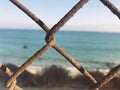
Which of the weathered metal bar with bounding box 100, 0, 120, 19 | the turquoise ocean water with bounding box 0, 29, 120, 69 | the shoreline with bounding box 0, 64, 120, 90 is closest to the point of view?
the weathered metal bar with bounding box 100, 0, 120, 19

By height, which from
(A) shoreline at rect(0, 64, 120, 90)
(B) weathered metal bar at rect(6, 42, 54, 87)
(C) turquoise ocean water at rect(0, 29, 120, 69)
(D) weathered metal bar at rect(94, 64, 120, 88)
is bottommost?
(C) turquoise ocean water at rect(0, 29, 120, 69)

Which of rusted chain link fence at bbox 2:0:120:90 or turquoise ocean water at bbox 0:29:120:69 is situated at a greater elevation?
rusted chain link fence at bbox 2:0:120:90

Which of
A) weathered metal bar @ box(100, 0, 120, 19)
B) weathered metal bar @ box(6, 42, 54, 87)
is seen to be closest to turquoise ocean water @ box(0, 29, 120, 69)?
weathered metal bar @ box(6, 42, 54, 87)

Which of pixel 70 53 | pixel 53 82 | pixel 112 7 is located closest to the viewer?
pixel 112 7

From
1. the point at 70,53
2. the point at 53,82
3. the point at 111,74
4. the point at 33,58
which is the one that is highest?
the point at 33,58

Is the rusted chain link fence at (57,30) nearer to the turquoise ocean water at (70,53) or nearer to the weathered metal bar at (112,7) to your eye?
the weathered metal bar at (112,7)

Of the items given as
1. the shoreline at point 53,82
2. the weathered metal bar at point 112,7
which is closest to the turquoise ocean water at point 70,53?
the shoreline at point 53,82

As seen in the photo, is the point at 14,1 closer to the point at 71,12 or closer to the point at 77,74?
the point at 71,12

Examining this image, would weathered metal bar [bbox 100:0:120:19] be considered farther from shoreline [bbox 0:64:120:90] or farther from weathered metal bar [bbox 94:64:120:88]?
shoreline [bbox 0:64:120:90]

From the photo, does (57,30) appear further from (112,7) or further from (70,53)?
(70,53)

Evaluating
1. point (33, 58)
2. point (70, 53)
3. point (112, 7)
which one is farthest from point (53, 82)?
point (70, 53)

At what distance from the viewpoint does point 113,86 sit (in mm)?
11430

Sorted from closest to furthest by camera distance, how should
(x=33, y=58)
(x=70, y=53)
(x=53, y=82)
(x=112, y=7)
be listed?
(x=112, y=7) → (x=33, y=58) → (x=53, y=82) → (x=70, y=53)

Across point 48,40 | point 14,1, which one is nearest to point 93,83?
point 48,40
